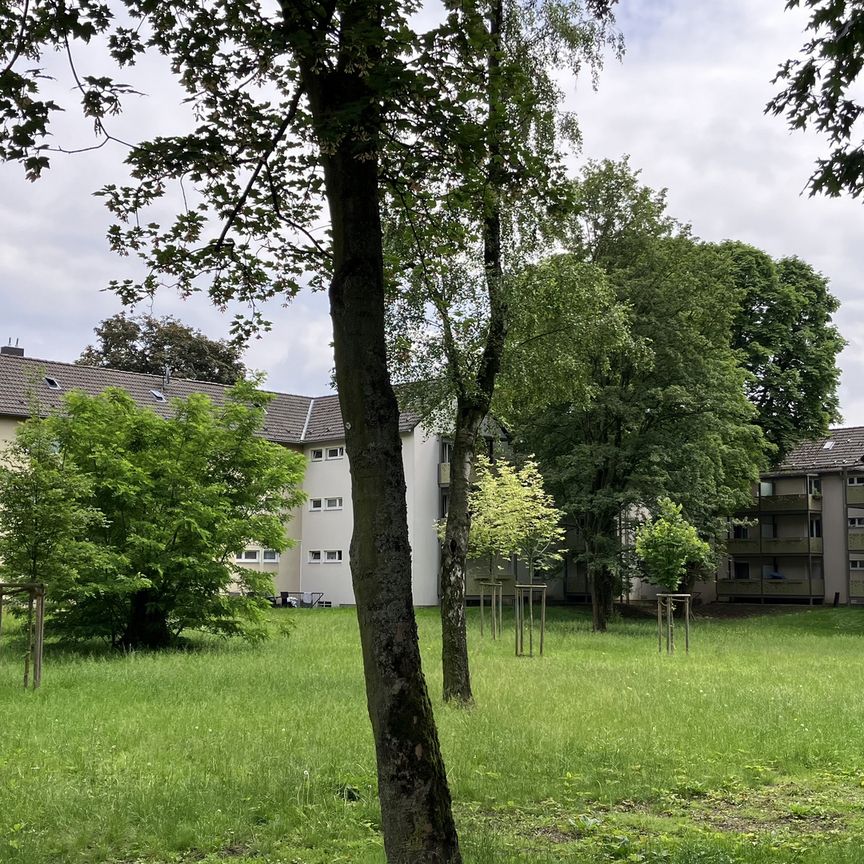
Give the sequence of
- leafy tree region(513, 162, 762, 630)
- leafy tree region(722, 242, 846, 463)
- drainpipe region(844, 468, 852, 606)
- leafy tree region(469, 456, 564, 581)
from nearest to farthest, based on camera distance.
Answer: leafy tree region(469, 456, 564, 581), leafy tree region(513, 162, 762, 630), leafy tree region(722, 242, 846, 463), drainpipe region(844, 468, 852, 606)

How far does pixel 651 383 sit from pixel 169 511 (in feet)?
58.2

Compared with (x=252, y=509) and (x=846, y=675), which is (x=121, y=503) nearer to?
(x=252, y=509)

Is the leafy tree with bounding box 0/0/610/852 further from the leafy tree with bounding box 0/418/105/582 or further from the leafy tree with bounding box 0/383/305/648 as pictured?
the leafy tree with bounding box 0/383/305/648

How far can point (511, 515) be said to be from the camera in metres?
29.0

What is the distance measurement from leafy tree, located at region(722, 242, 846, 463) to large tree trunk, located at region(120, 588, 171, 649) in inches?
1033

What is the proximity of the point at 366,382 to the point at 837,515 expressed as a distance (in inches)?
1847

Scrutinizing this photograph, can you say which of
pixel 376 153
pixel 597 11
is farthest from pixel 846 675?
pixel 376 153

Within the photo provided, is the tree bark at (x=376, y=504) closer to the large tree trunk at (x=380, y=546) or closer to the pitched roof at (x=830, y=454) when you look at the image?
the large tree trunk at (x=380, y=546)

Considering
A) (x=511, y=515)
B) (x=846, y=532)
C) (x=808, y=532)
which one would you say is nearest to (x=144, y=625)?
(x=511, y=515)

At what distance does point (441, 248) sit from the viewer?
8172 mm

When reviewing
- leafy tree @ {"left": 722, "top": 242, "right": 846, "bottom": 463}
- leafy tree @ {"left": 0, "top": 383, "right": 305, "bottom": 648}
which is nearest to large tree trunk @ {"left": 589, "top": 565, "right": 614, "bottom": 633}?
leafy tree @ {"left": 722, "top": 242, "right": 846, "bottom": 463}

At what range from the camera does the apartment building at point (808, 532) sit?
46.8 meters

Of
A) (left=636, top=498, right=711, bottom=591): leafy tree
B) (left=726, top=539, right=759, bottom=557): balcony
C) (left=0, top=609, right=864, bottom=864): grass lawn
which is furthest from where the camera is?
(left=726, top=539, right=759, bottom=557): balcony

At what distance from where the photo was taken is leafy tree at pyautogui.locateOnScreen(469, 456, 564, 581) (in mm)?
29125
